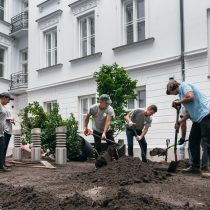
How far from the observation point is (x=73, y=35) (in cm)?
1670

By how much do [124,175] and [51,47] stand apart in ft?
43.1

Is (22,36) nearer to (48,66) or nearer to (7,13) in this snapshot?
(7,13)

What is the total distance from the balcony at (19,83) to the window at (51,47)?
2.29 metres

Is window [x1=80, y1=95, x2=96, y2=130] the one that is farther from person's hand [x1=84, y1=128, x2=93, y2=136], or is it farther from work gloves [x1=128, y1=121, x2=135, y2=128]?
person's hand [x1=84, y1=128, x2=93, y2=136]

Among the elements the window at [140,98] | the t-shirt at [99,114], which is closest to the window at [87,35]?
the window at [140,98]

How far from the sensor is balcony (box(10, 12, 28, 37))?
2071 centimetres

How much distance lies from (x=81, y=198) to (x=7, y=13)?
766 inches

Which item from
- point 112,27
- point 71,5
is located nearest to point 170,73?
point 112,27

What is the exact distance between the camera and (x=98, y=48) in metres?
15.5

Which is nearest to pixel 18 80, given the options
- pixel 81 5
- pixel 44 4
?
pixel 44 4

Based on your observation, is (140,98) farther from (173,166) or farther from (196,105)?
(196,105)

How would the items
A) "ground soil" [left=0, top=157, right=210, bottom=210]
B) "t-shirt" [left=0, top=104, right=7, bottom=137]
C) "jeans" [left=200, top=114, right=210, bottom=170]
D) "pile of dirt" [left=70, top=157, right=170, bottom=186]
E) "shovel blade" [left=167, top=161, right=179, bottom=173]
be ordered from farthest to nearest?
"t-shirt" [left=0, top=104, right=7, bottom=137]
"shovel blade" [left=167, top=161, right=179, bottom=173]
"jeans" [left=200, top=114, right=210, bottom=170]
"pile of dirt" [left=70, top=157, right=170, bottom=186]
"ground soil" [left=0, top=157, right=210, bottom=210]

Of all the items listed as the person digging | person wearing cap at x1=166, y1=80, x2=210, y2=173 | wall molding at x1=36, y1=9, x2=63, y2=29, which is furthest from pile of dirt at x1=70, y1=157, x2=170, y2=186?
wall molding at x1=36, y1=9, x2=63, y2=29

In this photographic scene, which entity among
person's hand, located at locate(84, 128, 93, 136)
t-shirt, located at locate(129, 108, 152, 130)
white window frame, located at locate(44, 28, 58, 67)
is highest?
white window frame, located at locate(44, 28, 58, 67)
